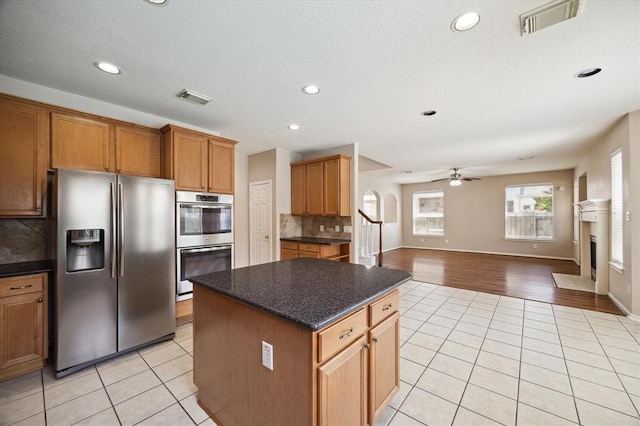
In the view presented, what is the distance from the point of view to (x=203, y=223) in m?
3.26

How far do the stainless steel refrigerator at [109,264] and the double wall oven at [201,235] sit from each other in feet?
0.68

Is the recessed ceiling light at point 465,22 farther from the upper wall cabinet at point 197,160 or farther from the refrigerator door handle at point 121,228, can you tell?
the refrigerator door handle at point 121,228

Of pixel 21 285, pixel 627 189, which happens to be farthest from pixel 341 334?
pixel 627 189

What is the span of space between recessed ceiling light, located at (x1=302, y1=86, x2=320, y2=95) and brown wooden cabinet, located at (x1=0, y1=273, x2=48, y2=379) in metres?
2.89

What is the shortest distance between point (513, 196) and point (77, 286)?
10431 mm

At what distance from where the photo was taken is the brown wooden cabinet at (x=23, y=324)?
6.81ft

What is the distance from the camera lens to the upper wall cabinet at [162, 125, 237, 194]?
310 cm

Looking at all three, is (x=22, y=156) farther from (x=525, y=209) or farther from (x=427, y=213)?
(x=525, y=209)

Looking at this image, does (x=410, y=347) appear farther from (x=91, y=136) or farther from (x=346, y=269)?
(x=91, y=136)

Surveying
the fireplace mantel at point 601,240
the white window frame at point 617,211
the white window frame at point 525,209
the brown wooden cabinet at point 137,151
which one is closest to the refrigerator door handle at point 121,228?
the brown wooden cabinet at point 137,151

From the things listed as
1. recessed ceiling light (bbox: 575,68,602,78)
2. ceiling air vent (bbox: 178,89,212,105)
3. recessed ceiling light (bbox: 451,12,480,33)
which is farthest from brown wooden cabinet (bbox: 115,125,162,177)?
recessed ceiling light (bbox: 575,68,602,78)

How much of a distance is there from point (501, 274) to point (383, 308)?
561cm

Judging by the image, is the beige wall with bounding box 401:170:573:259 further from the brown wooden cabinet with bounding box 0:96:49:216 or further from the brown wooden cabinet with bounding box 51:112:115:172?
the brown wooden cabinet with bounding box 0:96:49:216

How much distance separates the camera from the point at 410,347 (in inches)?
106
